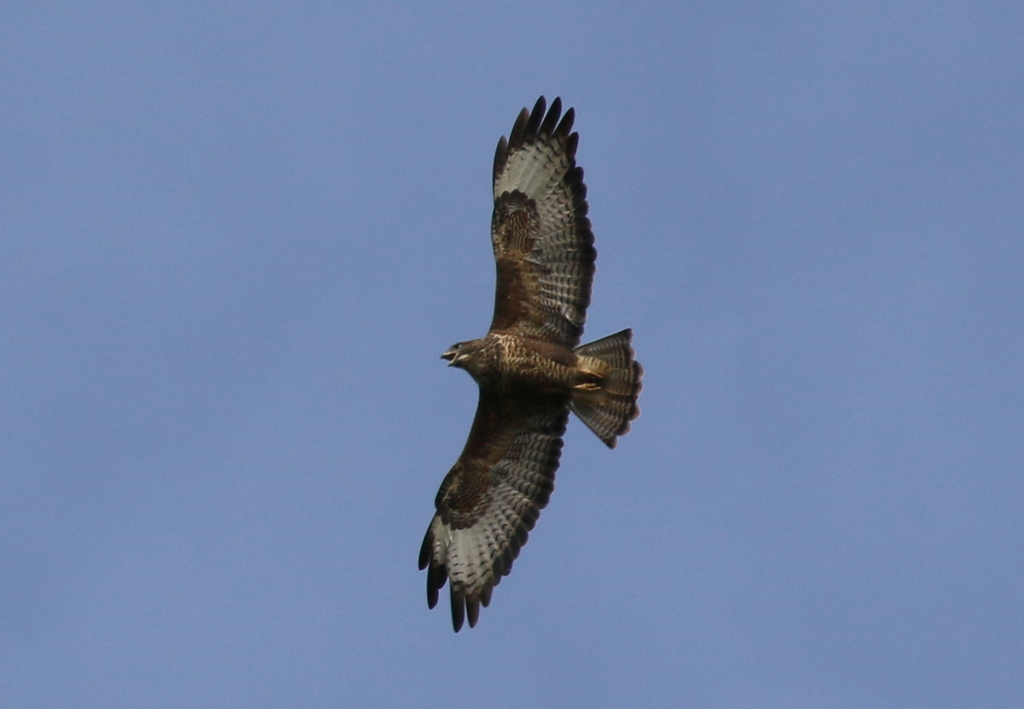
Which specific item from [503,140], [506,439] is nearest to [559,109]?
[503,140]

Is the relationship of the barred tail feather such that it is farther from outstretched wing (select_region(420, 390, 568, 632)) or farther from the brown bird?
outstretched wing (select_region(420, 390, 568, 632))

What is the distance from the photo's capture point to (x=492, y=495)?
1339cm

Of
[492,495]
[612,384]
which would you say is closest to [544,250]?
[612,384]

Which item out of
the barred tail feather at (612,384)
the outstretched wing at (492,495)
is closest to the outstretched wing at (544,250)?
the barred tail feather at (612,384)

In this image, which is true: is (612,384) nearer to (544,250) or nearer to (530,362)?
(530,362)

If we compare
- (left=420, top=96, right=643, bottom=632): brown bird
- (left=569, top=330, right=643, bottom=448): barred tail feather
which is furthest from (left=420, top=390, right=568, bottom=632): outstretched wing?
(left=569, top=330, right=643, bottom=448): barred tail feather

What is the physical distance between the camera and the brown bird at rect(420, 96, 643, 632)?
12.8 m

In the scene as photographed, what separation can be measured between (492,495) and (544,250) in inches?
80.9

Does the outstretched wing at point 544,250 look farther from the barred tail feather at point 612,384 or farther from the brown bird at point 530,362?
the barred tail feather at point 612,384

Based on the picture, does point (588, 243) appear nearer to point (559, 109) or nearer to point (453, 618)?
point (559, 109)

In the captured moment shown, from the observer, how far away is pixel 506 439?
13234 millimetres

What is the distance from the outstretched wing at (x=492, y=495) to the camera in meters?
13.2

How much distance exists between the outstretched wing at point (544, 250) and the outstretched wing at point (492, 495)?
2.26ft

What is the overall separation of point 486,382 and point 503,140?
192cm
